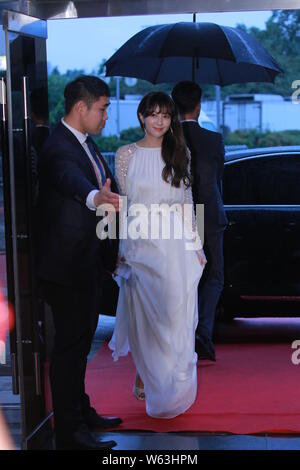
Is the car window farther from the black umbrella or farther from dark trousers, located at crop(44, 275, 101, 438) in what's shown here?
dark trousers, located at crop(44, 275, 101, 438)

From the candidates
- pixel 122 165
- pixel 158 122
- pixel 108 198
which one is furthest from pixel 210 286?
pixel 108 198

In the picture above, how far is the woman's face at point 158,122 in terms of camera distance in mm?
4355

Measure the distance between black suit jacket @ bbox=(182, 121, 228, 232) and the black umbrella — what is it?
3.05ft

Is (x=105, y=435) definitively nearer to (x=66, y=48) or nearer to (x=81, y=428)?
(x=81, y=428)

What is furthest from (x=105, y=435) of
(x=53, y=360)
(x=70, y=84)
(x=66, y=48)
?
(x=66, y=48)

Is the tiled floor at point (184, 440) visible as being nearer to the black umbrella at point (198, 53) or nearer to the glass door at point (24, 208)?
the glass door at point (24, 208)

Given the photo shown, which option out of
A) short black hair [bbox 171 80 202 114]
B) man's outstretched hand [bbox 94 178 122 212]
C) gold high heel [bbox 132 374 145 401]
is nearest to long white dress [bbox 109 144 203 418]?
→ gold high heel [bbox 132 374 145 401]

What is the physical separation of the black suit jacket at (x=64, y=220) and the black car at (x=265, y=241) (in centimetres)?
236

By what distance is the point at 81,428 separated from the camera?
3939mm

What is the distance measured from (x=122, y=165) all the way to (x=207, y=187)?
1.14 metres

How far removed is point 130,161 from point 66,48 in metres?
27.7

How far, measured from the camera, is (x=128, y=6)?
4246mm

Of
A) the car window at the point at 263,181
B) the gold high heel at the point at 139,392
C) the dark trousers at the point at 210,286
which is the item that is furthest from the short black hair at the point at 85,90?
the car window at the point at 263,181
